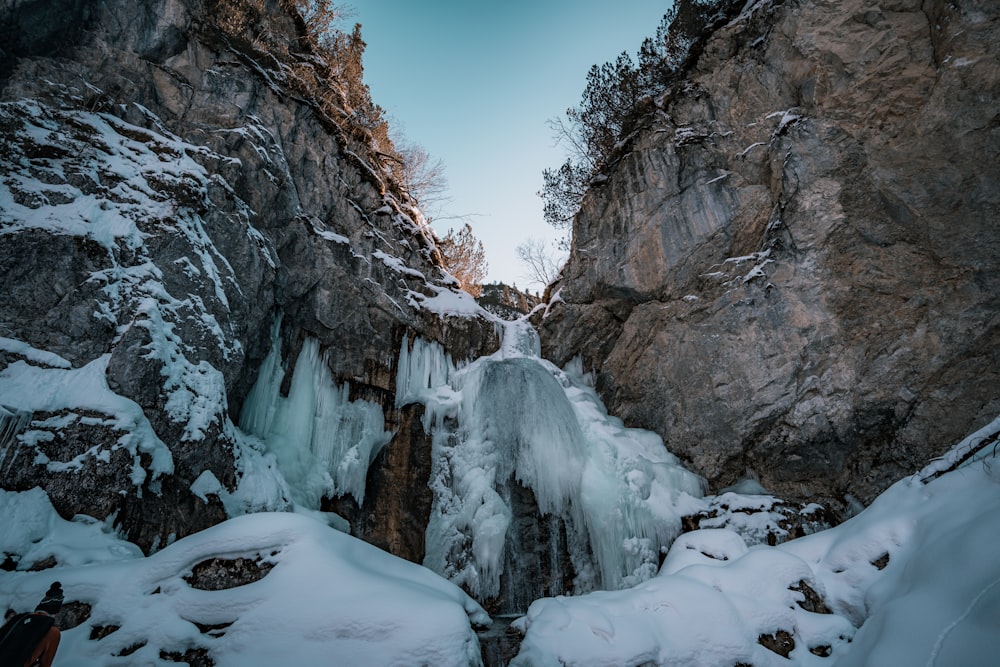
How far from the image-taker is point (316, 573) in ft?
14.4

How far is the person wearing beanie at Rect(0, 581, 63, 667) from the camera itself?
9.91 ft

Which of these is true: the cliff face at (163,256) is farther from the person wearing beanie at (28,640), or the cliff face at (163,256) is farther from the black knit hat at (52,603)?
the person wearing beanie at (28,640)

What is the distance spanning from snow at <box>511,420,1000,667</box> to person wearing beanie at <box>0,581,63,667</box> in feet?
12.5

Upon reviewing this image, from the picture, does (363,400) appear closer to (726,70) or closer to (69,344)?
(69,344)

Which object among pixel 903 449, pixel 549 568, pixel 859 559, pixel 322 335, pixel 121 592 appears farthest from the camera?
pixel 322 335

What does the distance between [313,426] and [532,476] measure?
4.72 m

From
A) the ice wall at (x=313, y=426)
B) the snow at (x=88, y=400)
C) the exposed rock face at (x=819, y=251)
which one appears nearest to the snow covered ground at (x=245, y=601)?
the snow at (x=88, y=400)

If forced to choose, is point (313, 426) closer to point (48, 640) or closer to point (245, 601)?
point (245, 601)

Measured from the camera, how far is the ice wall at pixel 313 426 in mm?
9102

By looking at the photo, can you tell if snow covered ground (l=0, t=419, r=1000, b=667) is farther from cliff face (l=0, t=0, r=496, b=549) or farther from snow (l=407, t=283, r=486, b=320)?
snow (l=407, t=283, r=486, b=320)

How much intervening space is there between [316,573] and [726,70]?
43.2 ft

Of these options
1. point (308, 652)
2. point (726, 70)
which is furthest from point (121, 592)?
point (726, 70)

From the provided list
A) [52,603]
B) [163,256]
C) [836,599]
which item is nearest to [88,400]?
[163,256]

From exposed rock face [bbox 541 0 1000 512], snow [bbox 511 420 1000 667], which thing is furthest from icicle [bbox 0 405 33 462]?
exposed rock face [bbox 541 0 1000 512]
